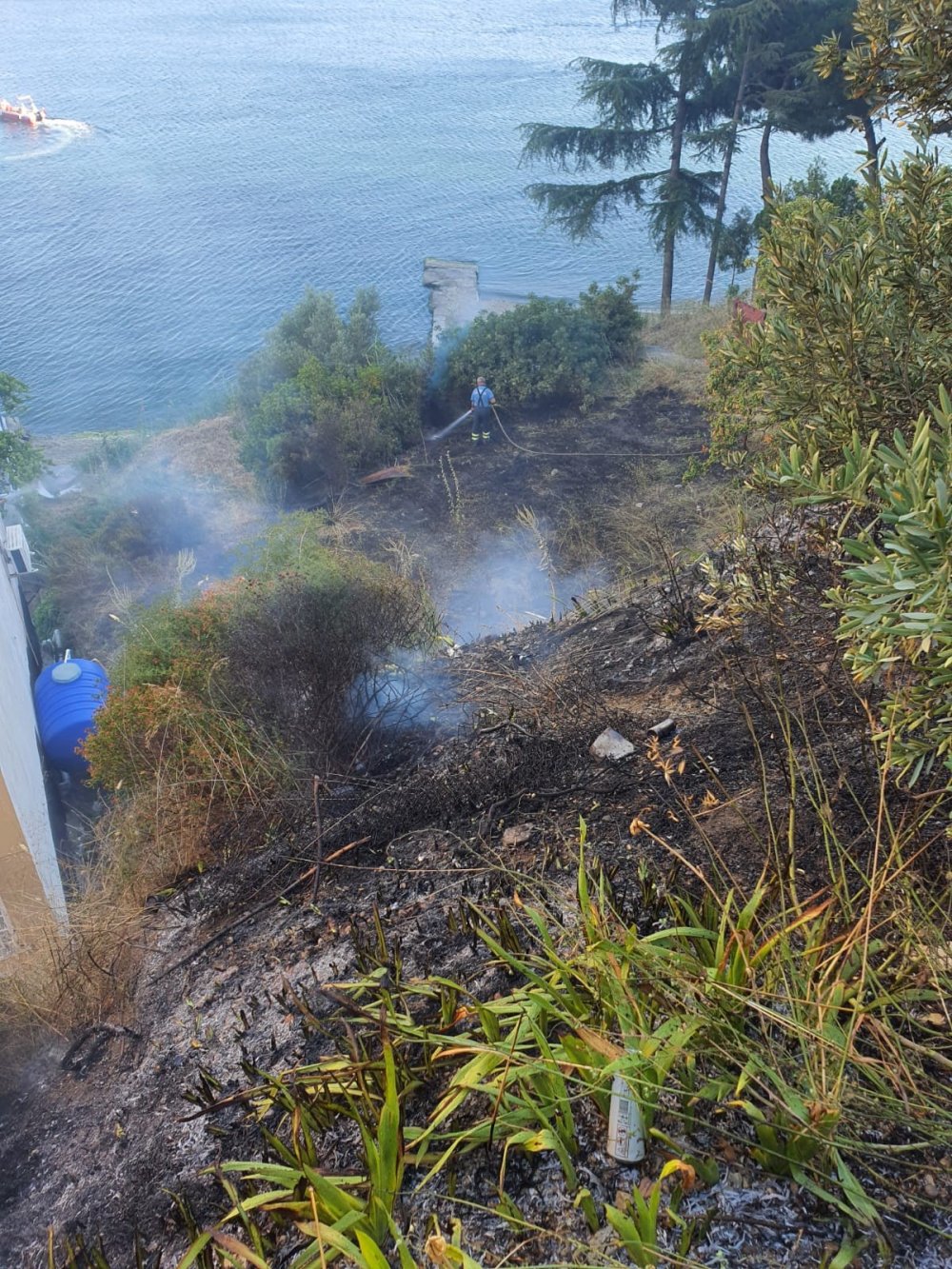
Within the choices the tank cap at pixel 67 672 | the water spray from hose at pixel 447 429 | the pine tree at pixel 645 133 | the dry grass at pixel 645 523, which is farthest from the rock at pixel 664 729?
the pine tree at pixel 645 133

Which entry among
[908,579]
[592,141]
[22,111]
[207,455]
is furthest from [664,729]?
[22,111]

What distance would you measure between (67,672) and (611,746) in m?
9.05

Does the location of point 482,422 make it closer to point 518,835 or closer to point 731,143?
point 731,143

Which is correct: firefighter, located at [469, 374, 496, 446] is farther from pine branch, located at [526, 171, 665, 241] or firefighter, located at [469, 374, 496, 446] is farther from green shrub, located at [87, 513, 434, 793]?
green shrub, located at [87, 513, 434, 793]

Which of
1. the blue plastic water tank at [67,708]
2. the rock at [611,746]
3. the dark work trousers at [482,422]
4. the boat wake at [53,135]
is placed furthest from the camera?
the boat wake at [53,135]

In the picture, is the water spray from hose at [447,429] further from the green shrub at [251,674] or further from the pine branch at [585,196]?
the green shrub at [251,674]

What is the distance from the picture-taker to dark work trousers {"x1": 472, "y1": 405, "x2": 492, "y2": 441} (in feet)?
51.5

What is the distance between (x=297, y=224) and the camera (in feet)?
125

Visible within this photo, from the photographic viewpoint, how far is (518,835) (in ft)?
14.6

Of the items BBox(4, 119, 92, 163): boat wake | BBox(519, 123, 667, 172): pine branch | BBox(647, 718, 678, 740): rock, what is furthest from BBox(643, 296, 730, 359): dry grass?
BBox(4, 119, 92, 163): boat wake

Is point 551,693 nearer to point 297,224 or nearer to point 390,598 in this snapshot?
point 390,598

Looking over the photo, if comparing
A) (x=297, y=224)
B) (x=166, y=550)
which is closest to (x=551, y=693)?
(x=166, y=550)

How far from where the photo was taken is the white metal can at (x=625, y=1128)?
237 centimetres

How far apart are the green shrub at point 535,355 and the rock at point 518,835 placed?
13.1 m
